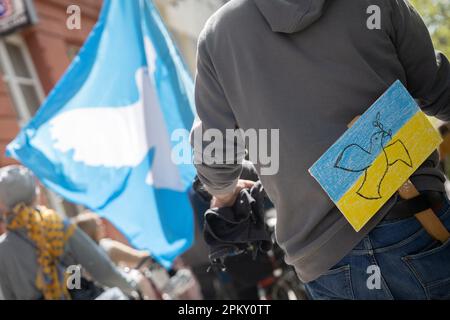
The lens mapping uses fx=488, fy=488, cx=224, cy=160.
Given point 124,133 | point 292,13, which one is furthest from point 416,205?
point 124,133

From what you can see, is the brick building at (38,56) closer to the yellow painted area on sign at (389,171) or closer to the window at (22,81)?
the window at (22,81)

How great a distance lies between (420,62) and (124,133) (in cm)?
214

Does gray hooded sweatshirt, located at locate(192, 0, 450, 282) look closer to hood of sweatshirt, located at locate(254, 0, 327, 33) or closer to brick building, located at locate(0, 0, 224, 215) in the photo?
hood of sweatshirt, located at locate(254, 0, 327, 33)

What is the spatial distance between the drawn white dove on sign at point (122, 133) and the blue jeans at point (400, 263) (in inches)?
71.5

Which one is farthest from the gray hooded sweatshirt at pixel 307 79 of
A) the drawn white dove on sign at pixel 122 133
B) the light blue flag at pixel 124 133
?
the drawn white dove on sign at pixel 122 133

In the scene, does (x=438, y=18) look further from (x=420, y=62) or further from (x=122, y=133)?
(x=122, y=133)

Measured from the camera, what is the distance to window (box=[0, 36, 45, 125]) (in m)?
7.02

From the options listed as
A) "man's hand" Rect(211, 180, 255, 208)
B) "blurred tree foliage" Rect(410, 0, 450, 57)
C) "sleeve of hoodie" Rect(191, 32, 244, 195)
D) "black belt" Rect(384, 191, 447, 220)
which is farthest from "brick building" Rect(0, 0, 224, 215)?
"black belt" Rect(384, 191, 447, 220)

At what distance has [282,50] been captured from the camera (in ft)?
4.61

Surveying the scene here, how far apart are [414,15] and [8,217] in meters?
2.46

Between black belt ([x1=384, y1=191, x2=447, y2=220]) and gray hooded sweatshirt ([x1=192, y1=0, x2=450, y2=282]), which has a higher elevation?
gray hooded sweatshirt ([x1=192, y1=0, x2=450, y2=282])

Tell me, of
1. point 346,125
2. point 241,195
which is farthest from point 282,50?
point 241,195

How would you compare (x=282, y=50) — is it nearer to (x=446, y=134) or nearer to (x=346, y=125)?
(x=346, y=125)

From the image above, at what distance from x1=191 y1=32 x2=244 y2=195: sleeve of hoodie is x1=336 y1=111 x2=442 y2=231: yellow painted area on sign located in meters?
0.40
